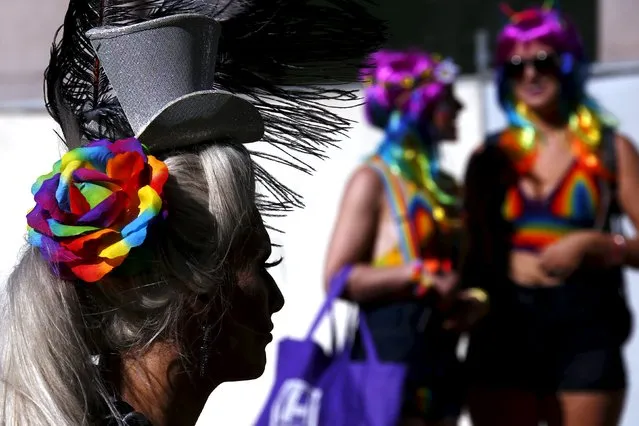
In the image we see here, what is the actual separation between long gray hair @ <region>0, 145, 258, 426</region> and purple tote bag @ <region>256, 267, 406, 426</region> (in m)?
1.96

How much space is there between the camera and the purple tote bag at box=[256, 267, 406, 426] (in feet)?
11.4

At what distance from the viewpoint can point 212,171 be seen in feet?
5.09

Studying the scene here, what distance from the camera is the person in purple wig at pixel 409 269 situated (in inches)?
145

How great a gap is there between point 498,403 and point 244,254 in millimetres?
2475

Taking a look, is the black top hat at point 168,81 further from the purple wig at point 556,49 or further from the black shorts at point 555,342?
the purple wig at point 556,49

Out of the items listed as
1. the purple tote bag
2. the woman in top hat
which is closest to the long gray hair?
the woman in top hat

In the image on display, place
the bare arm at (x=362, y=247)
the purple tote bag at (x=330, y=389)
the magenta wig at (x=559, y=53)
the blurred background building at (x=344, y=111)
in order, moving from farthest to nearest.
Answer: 1. the blurred background building at (x=344, y=111)
2. the magenta wig at (x=559, y=53)
3. the bare arm at (x=362, y=247)
4. the purple tote bag at (x=330, y=389)

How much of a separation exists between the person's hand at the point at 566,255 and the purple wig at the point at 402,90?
27.2 inches

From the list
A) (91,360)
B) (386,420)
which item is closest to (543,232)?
(386,420)

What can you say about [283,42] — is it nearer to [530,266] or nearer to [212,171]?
[212,171]

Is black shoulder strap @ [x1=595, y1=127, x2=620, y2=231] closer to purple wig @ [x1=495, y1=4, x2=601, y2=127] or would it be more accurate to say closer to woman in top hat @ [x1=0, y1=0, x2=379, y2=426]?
purple wig @ [x1=495, y1=4, x2=601, y2=127]

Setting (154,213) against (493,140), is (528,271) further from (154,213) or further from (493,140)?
(154,213)

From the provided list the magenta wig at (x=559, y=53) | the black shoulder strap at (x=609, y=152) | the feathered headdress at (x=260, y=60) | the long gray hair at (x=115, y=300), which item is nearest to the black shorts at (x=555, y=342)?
the black shoulder strap at (x=609, y=152)

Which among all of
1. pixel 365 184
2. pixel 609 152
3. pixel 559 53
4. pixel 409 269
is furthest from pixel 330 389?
pixel 559 53
